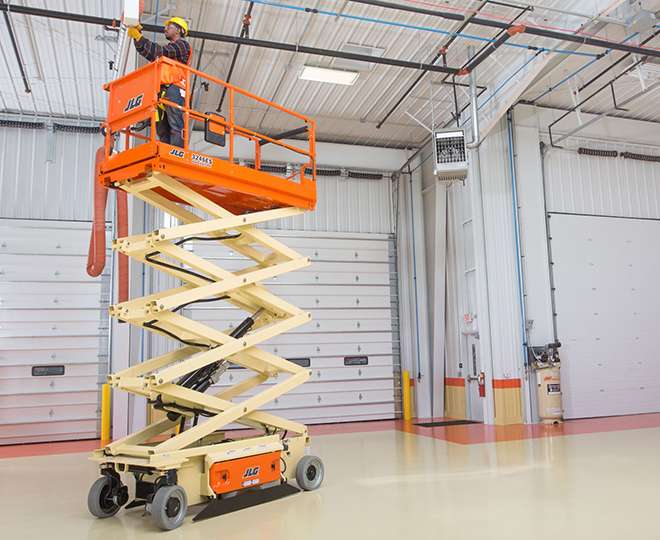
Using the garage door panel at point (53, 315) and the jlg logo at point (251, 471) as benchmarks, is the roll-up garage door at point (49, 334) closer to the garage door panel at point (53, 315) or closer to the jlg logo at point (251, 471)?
the garage door panel at point (53, 315)

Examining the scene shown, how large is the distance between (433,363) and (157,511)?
10856mm

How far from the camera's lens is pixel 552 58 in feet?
37.0

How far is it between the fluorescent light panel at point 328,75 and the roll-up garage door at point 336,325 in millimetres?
4399

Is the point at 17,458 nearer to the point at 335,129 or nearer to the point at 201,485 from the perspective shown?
the point at 201,485

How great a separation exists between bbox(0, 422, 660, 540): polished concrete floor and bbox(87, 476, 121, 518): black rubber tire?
113mm

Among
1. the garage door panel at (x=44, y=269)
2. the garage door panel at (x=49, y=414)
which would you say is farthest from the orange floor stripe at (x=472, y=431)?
the garage door panel at (x=44, y=269)

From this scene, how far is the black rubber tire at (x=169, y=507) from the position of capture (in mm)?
5527

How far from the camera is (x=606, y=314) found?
579 inches

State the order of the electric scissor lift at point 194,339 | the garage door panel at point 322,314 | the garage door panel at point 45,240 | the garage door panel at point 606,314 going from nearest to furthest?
1. the electric scissor lift at point 194,339
2. the garage door panel at point 45,240
3. the garage door panel at point 606,314
4. the garage door panel at point 322,314

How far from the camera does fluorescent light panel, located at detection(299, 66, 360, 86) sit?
1192 cm

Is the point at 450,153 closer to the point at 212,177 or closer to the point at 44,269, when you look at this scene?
the point at 212,177

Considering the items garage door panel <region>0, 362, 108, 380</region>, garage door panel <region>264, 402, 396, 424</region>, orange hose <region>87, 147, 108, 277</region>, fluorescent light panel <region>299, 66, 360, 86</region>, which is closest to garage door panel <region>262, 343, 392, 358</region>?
garage door panel <region>264, 402, 396, 424</region>

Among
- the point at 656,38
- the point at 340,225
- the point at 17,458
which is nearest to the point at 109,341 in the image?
the point at 17,458

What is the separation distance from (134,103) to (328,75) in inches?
255
